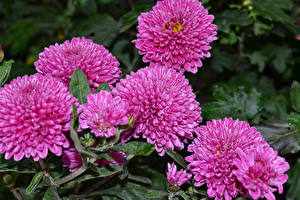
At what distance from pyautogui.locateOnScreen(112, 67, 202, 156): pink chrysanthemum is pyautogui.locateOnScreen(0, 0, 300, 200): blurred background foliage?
0.72ft

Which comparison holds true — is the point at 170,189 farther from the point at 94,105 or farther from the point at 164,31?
the point at 164,31

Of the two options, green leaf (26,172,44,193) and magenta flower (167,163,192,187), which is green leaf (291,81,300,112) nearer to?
magenta flower (167,163,192,187)

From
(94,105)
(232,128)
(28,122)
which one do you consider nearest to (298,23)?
(232,128)

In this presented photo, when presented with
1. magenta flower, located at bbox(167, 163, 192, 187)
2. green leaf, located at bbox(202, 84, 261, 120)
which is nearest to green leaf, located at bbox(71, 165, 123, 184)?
magenta flower, located at bbox(167, 163, 192, 187)

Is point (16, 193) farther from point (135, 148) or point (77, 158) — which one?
point (135, 148)

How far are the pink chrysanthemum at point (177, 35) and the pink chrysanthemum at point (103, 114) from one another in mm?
223

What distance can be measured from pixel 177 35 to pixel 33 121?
0.44 m

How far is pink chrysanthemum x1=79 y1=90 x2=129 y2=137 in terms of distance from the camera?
84cm

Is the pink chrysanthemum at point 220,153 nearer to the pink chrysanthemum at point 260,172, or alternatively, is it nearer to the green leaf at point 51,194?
the pink chrysanthemum at point 260,172

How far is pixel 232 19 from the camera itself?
1.44 meters

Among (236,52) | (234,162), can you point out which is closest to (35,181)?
(234,162)

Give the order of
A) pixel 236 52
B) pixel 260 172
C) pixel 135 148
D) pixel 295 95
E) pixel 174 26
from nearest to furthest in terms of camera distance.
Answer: pixel 260 172
pixel 135 148
pixel 174 26
pixel 295 95
pixel 236 52

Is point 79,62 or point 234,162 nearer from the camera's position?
point 234,162

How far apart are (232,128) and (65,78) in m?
0.45
